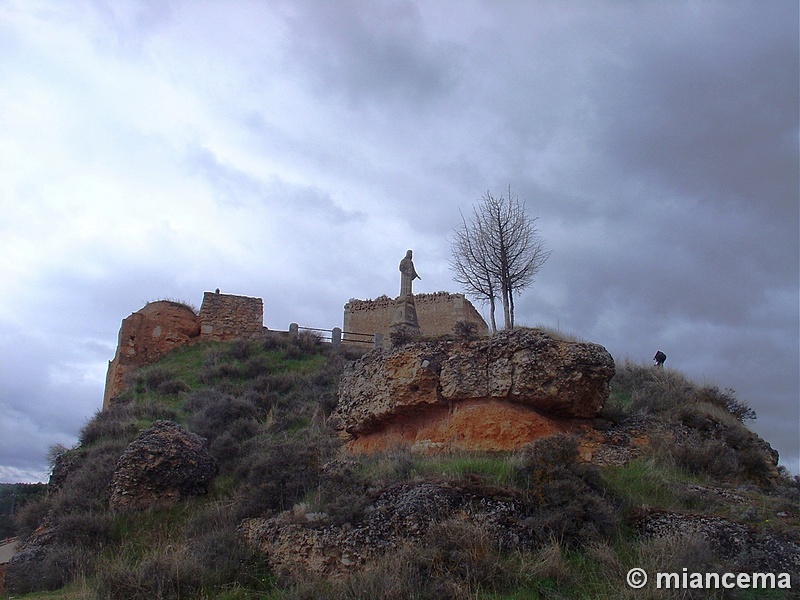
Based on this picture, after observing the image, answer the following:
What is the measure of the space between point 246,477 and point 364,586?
4.68 metres

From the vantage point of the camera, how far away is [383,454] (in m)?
10.2

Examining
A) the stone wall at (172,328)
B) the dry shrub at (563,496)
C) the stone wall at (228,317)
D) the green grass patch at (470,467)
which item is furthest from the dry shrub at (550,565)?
the stone wall at (228,317)

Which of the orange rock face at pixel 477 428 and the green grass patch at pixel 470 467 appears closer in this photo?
the green grass patch at pixel 470 467

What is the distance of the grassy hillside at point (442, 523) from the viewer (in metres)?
6.63

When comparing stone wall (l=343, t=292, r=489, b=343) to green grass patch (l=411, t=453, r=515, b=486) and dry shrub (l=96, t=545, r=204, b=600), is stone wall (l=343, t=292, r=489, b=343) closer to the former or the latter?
green grass patch (l=411, t=453, r=515, b=486)

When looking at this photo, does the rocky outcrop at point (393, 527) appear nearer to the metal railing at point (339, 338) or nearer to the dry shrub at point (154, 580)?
the dry shrub at point (154, 580)

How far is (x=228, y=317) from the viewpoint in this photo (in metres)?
25.6

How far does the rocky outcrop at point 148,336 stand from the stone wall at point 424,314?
7000 millimetres

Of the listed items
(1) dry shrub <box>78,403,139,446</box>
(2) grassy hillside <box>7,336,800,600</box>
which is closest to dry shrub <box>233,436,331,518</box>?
(2) grassy hillside <box>7,336,800,600</box>

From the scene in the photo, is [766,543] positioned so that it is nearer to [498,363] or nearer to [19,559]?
[498,363]

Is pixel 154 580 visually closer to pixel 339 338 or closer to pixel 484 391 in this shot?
pixel 484 391

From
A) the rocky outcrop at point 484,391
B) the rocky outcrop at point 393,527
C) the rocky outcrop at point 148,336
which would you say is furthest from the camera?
the rocky outcrop at point 148,336

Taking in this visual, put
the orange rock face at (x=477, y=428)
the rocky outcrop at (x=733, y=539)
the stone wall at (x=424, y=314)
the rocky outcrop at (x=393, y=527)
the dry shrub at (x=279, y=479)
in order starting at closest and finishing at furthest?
the rocky outcrop at (x=733, y=539), the rocky outcrop at (x=393, y=527), the dry shrub at (x=279, y=479), the orange rock face at (x=477, y=428), the stone wall at (x=424, y=314)

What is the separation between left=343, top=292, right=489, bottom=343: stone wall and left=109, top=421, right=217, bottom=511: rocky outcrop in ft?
53.7
